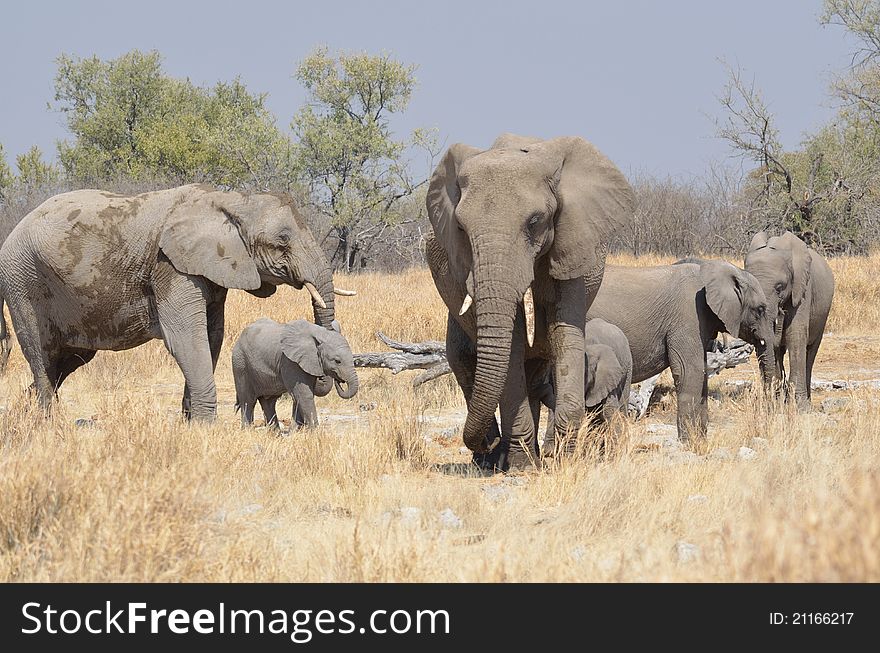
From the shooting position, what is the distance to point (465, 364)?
8.01 m

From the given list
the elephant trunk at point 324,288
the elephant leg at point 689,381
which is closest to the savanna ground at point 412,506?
the elephant leg at point 689,381

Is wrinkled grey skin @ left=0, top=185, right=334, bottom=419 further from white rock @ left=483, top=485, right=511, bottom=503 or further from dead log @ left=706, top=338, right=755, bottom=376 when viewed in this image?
dead log @ left=706, top=338, right=755, bottom=376

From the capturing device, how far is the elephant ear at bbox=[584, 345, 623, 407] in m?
8.30

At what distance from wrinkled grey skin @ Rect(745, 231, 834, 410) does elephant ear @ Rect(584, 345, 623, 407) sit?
4139 millimetres

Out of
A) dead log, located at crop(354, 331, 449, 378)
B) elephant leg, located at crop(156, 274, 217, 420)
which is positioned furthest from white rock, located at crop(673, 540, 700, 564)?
dead log, located at crop(354, 331, 449, 378)

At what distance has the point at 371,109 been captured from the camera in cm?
3984

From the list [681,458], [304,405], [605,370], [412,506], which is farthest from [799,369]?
[412,506]

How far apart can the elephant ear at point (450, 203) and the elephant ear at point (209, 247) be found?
1.79 m

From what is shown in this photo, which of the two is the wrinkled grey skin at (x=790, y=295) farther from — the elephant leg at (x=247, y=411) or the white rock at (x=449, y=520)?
the white rock at (x=449, y=520)

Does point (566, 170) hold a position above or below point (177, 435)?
above

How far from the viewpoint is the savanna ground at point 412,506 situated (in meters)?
4.25
